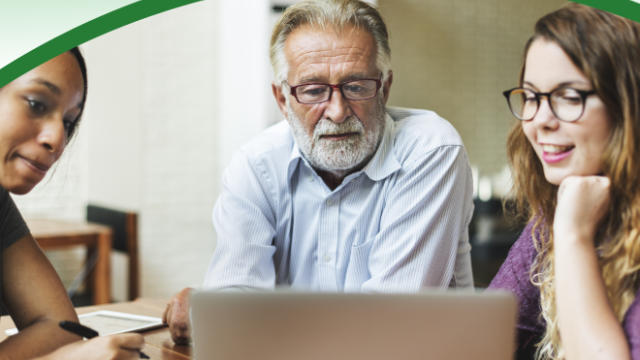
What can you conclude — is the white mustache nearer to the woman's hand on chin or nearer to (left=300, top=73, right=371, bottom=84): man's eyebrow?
(left=300, top=73, right=371, bottom=84): man's eyebrow

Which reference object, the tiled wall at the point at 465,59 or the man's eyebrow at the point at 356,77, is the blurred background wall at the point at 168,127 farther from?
the man's eyebrow at the point at 356,77

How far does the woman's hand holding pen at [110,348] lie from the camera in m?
0.90

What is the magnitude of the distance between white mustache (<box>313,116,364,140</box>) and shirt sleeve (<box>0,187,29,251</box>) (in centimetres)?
70

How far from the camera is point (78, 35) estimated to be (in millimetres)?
1031

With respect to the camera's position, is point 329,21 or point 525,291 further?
point 329,21

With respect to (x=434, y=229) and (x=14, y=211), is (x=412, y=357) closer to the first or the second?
(x=434, y=229)

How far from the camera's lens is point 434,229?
135 centimetres

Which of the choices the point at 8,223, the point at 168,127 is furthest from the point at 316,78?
the point at 168,127

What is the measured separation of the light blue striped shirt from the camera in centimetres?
135

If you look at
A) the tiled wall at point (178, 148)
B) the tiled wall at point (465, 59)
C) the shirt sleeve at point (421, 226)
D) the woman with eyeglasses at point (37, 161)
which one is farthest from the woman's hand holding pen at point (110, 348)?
the tiled wall at point (465, 59)

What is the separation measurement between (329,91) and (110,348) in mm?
761

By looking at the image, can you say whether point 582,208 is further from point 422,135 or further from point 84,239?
point 84,239

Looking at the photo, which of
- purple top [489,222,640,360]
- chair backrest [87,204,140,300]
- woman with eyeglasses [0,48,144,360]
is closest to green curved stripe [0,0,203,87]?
woman with eyeglasses [0,48,144,360]

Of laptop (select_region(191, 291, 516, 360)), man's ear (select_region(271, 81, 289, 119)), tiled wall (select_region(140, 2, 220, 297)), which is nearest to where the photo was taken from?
laptop (select_region(191, 291, 516, 360))
